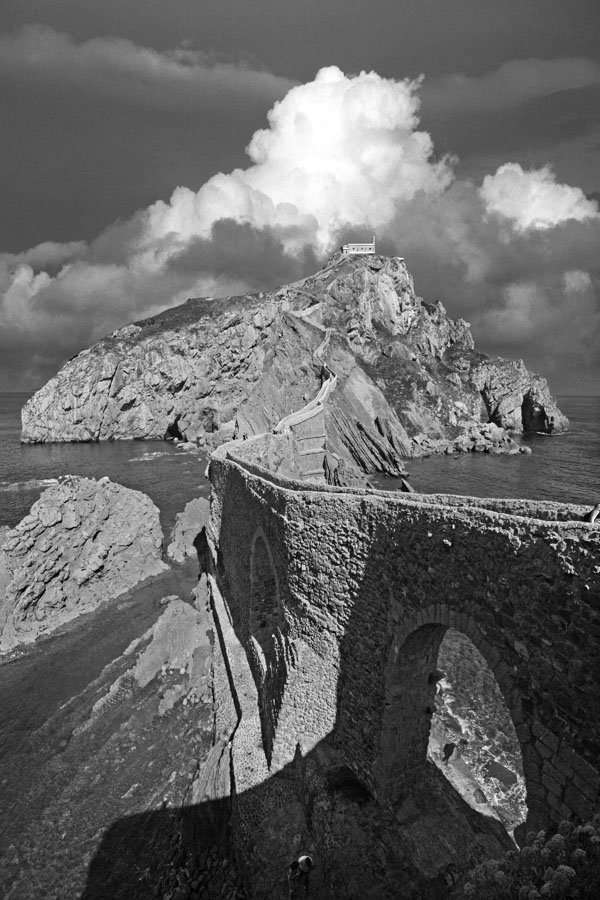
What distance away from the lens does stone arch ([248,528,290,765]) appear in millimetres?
11789

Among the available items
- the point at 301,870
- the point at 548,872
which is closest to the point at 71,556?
the point at 301,870

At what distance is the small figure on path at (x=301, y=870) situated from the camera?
8.85 meters

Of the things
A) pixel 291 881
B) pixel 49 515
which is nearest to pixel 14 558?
pixel 49 515

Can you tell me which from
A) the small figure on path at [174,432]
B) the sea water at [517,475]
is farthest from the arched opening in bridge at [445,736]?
the small figure on path at [174,432]

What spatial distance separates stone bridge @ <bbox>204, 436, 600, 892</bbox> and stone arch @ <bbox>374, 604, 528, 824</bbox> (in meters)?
0.03

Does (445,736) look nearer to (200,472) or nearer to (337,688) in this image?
(337,688)

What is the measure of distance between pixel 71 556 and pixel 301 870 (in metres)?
19.7

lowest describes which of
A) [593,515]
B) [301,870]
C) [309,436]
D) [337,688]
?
[301,870]

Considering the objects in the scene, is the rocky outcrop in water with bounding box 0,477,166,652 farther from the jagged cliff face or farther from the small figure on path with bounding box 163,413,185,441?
the small figure on path with bounding box 163,413,185,441

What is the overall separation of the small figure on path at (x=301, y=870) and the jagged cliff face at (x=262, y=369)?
70279 mm

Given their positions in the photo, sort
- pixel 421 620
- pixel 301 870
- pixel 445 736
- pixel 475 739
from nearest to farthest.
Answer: pixel 421 620 < pixel 301 870 < pixel 445 736 < pixel 475 739

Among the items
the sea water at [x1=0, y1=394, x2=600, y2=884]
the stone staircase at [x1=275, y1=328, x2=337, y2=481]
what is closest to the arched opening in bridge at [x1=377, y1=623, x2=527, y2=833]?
the sea water at [x1=0, y1=394, x2=600, y2=884]

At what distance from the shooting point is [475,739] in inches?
545

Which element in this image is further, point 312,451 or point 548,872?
point 312,451
